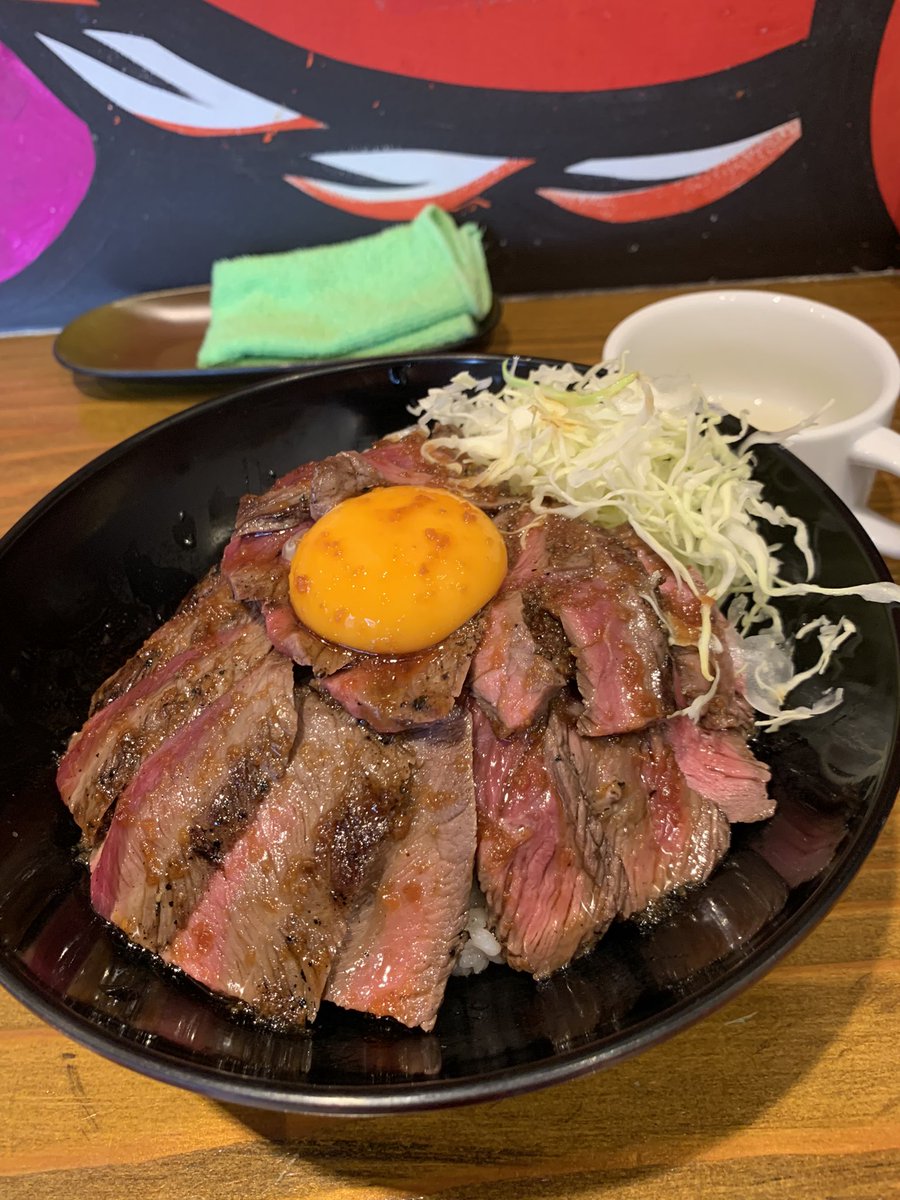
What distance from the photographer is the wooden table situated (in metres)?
1.39

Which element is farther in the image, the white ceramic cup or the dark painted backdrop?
the dark painted backdrop

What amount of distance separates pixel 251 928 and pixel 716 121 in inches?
139

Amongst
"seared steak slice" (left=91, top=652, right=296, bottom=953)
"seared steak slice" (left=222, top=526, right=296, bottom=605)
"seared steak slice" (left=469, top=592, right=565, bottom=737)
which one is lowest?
"seared steak slice" (left=91, top=652, right=296, bottom=953)

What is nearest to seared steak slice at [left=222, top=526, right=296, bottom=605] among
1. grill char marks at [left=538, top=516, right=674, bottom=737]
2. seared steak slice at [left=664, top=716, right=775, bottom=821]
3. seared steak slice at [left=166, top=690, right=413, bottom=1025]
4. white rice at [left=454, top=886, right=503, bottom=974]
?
seared steak slice at [left=166, top=690, right=413, bottom=1025]

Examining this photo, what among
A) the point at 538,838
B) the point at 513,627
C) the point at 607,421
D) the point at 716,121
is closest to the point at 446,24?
the point at 716,121

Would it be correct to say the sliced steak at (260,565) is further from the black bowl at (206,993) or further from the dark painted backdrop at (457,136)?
the dark painted backdrop at (457,136)

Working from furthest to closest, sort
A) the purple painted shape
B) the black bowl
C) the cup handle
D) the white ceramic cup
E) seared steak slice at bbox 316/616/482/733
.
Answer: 1. the purple painted shape
2. the white ceramic cup
3. the cup handle
4. seared steak slice at bbox 316/616/482/733
5. the black bowl

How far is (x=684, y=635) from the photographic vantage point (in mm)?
1649

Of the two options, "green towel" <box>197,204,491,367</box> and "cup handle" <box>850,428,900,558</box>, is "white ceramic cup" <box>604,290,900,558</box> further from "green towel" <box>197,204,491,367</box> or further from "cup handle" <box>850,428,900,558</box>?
"green towel" <box>197,204,491,367</box>

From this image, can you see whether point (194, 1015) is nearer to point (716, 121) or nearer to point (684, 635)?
point (684, 635)

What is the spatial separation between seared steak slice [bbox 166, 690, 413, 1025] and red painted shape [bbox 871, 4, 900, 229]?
3.46 m

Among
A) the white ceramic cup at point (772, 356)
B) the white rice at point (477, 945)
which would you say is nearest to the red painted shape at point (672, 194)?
the white ceramic cup at point (772, 356)

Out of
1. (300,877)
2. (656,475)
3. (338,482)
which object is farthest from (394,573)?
(656,475)

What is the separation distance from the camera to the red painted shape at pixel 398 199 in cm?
356
